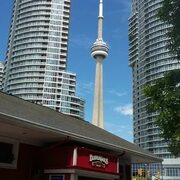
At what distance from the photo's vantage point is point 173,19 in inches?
653

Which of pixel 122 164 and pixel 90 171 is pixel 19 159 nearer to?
pixel 90 171

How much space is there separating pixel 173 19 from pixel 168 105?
3.99 meters

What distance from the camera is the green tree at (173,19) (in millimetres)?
16172

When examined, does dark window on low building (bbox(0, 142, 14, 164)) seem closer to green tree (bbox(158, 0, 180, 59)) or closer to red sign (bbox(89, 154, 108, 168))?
red sign (bbox(89, 154, 108, 168))

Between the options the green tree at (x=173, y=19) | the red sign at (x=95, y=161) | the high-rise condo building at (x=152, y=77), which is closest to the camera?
the red sign at (x=95, y=161)

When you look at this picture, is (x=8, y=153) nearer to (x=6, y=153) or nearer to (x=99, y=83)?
(x=6, y=153)

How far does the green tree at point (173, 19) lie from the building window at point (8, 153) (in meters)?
7.95

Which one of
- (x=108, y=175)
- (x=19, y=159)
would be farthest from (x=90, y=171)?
(x=19, y=159)

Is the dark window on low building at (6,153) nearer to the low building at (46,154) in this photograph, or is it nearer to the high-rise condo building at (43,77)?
the low building at (46,154)

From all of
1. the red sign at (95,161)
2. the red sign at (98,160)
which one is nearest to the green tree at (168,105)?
the red sign at (95,161)

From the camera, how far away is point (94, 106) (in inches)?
6166

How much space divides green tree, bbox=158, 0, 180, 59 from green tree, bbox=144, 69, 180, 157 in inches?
45.3

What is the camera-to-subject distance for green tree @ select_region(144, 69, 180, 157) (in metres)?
14.9

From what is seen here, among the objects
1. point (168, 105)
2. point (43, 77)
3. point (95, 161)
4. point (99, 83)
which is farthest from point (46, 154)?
point (43, 77)
